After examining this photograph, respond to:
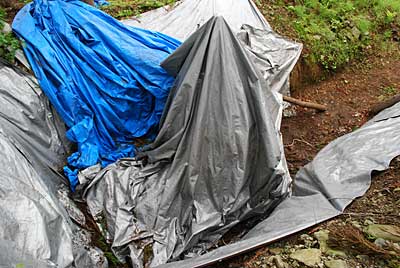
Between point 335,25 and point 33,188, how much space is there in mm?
4558

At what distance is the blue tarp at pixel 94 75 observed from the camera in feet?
11.5

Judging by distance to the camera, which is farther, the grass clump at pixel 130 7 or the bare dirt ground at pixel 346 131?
the grass clump at pixel 130 7

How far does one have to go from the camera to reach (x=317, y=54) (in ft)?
17.3

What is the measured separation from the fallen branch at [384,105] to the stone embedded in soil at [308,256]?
2.54m

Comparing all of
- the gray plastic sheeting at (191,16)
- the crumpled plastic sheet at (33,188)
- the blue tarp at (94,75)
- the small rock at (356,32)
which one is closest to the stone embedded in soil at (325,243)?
the crumpled plastic sheet at (33,188)

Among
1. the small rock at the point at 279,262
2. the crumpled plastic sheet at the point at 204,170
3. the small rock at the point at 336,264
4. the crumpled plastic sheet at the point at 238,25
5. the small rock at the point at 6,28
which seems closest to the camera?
the small rock at the point at 336,264

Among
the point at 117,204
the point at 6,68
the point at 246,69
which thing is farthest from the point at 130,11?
the point at 117,204

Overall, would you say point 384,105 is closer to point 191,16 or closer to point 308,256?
point 191,16

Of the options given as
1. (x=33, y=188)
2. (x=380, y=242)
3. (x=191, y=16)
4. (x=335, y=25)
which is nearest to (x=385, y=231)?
(x=380, y=242)

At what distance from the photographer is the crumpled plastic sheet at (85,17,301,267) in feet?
10.5

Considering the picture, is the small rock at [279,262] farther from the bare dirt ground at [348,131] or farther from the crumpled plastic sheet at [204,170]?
the crumpled plastic sheet at [204,170]

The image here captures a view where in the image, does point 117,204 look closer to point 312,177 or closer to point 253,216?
point 253,216

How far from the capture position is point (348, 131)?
187 inches

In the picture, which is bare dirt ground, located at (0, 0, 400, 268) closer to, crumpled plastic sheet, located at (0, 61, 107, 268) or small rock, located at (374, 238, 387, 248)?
small rock, located at (374, 238, 387, 248)
